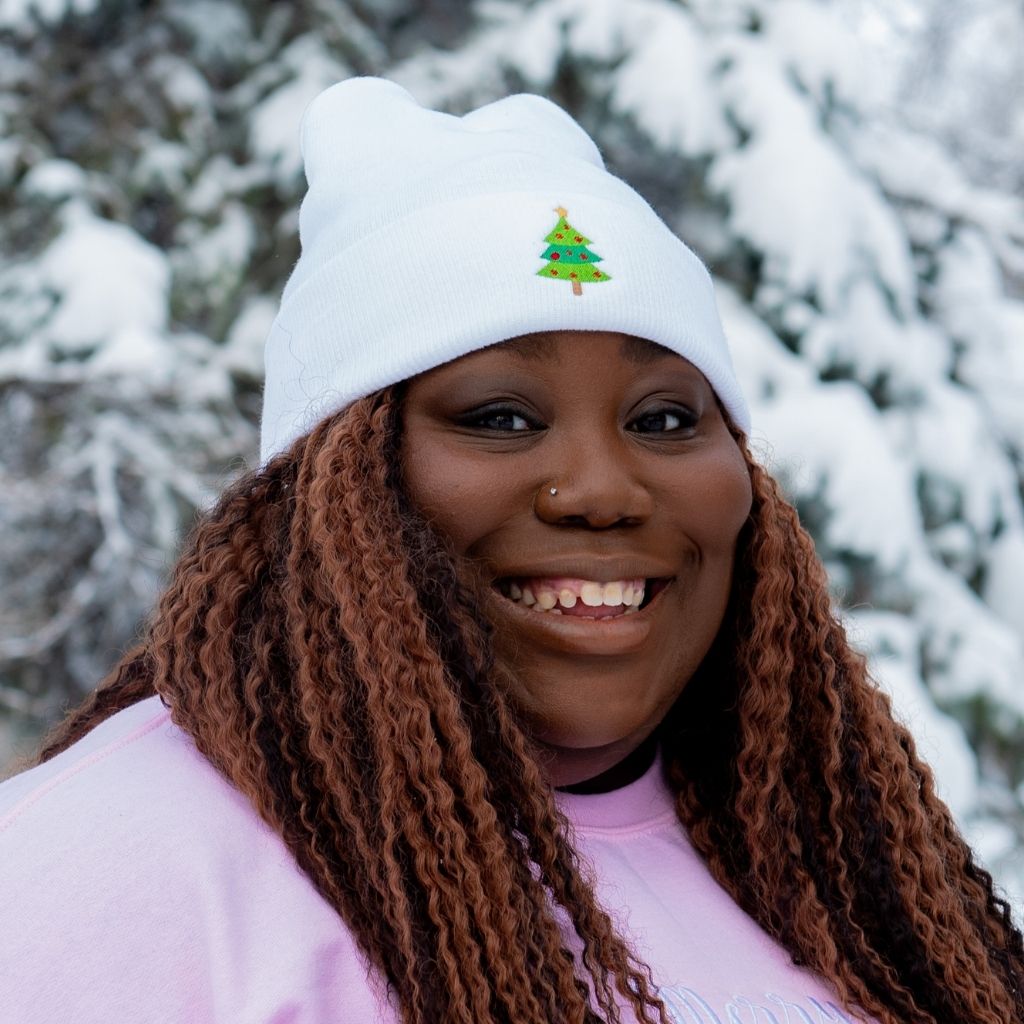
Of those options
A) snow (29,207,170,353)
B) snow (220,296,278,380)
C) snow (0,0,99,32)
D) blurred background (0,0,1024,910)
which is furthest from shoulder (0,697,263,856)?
snow (0,0,99,32)

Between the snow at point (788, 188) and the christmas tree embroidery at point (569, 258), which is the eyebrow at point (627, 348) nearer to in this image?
the christmas tree embroidery at point (569, 258)

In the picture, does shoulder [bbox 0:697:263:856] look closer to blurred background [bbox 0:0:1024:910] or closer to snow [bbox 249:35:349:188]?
blurred background [bbox 0:0:1024:910]

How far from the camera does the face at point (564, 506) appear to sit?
5.49 ft

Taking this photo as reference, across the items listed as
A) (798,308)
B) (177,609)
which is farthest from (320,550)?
(798,308)

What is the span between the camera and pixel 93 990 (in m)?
1.30

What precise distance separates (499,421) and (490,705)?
372 millimetres

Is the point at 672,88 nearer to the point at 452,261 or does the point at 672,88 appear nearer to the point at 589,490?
the point at 452,261

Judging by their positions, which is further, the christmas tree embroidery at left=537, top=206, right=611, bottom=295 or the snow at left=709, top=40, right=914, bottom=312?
the snow at left=709, top=40, right=914, bottom=312

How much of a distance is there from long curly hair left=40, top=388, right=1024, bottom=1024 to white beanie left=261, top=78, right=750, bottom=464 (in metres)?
0.11

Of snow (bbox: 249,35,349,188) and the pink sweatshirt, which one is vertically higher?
the pink sweatshirt

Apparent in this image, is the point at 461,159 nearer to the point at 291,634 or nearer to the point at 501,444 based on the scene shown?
the point at 501,444

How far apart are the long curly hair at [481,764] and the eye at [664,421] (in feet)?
0.66

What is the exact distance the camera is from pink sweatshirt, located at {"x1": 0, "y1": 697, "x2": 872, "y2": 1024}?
1.31 meters

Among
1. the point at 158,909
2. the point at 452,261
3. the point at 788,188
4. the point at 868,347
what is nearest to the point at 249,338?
the point at 788,188
